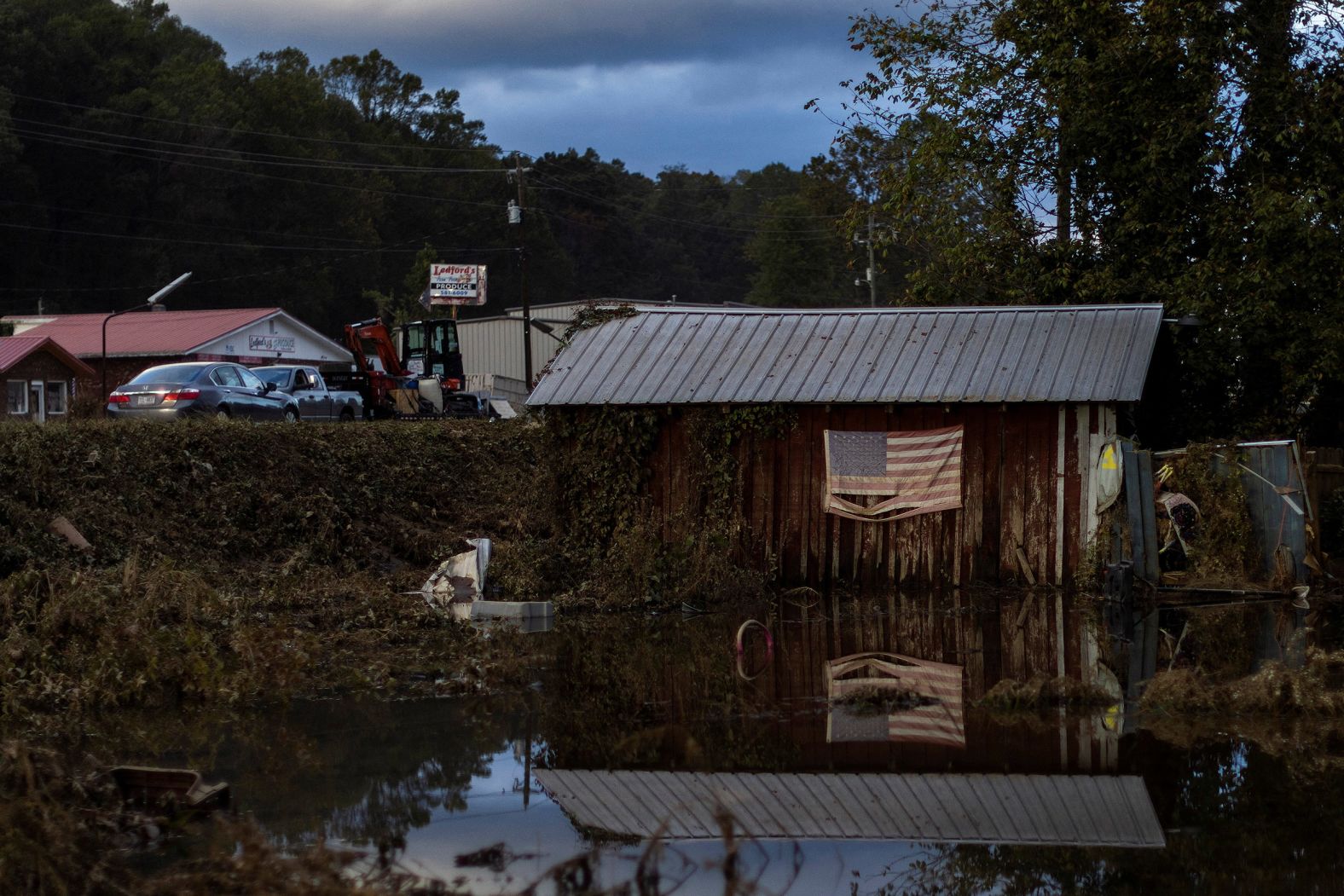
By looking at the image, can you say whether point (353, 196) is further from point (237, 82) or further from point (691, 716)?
point (691, 716)

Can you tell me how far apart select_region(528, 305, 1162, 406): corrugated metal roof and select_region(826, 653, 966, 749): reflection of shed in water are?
553cm

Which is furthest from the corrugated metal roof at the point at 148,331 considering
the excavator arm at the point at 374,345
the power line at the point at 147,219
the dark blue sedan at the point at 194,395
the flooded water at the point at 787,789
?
the flooded water at the point at 787,789

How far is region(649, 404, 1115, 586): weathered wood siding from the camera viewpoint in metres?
16.9

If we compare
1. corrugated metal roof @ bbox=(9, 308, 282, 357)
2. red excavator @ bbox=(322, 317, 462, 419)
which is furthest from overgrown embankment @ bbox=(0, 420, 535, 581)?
corrugated metal roof @ bbox=(9, 308, 282, 357)

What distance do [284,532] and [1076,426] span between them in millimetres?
10222

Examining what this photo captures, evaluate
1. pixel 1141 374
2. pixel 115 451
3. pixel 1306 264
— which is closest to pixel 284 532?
pixel 115 451

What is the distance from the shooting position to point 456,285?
6006cm

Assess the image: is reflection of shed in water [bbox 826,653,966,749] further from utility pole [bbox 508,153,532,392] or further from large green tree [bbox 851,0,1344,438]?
utility pole [bbox 508,153,532,392]

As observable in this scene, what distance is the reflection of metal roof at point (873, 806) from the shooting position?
7230mm

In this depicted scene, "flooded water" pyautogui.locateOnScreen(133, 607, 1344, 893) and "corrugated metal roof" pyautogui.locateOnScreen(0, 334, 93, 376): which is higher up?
"corrugated metal roof" pyautogui.locateOnScreen(0, 334, 93, 376)

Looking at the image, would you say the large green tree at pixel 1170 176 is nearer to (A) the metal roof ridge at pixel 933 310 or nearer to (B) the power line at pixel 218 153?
(A) the metal roof ridge at pixel 933 310

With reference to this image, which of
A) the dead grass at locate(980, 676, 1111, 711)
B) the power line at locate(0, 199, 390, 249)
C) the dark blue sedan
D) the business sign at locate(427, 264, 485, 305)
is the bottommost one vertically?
the dead grass at locate(980, 676, 1111, 711)

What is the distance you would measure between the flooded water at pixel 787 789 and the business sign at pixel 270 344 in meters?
42.0

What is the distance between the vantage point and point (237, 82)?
75.3 meters
